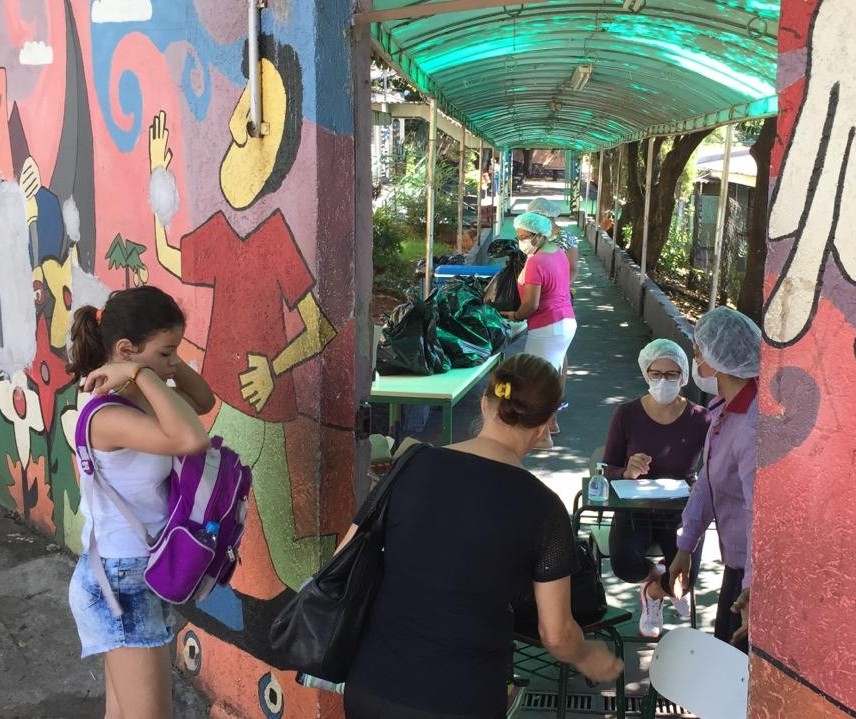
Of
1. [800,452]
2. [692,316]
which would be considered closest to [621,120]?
[692,316]

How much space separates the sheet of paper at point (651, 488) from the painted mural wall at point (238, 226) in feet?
5.13

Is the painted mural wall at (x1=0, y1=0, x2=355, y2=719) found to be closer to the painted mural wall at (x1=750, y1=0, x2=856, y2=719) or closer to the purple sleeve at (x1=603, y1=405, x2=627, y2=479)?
the painted mural wall at (x1=750, y1=0, x2=856, y2=719)

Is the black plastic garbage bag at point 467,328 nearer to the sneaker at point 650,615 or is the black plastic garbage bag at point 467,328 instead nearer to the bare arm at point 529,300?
the bare arm at point 529,300

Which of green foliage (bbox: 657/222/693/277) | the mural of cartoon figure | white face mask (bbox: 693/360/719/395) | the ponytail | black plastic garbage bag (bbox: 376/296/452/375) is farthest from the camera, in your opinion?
green foliage (bbox: 657/222/693/277)

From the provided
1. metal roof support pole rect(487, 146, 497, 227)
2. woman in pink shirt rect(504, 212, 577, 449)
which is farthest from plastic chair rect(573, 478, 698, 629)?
metal roof support pole rect(487, 146, 497, 227)

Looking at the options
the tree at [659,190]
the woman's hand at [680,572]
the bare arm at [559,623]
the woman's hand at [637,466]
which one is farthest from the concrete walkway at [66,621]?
the tree at [659,190]

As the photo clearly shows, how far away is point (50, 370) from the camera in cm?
555

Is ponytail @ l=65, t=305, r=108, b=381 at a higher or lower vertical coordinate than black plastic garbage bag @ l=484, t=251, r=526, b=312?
higher

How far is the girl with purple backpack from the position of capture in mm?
2807

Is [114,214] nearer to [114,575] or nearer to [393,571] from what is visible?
[114,575]

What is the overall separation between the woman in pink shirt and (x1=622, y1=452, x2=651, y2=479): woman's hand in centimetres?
269

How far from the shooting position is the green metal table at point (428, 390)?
20.6 ft

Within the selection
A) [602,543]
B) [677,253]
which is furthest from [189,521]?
[677,253]

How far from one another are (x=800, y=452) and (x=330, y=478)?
189cm
